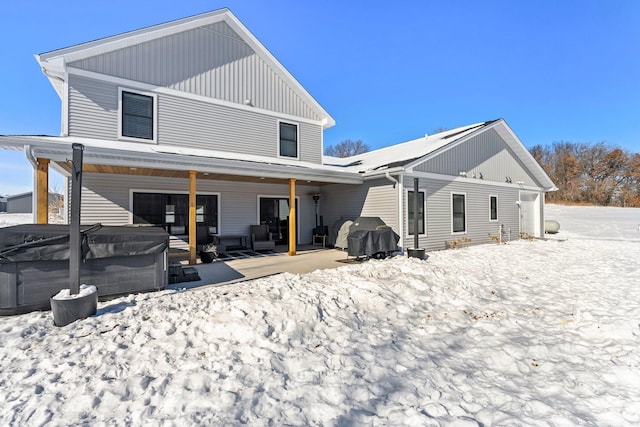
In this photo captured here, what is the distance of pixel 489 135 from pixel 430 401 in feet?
42.9

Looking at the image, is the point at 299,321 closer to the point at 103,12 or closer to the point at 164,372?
the point at 164,372

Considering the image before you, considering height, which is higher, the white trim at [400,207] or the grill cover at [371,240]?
the white trim at [400,207]

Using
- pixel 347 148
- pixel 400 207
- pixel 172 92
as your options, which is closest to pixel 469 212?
pixel 400 207

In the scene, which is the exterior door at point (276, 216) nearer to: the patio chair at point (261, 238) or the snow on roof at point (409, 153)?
the patio chair at point (261, 238)

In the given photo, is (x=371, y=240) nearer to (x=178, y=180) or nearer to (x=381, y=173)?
(x=381, y=173)

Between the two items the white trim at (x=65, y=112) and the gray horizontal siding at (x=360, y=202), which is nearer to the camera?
the white trim at (x=65, y=112)

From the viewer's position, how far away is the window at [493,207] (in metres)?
13.0

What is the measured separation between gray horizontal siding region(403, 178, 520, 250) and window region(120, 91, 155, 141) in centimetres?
839

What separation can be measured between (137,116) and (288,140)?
4.97 m

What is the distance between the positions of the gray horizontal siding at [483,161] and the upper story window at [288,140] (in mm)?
4698

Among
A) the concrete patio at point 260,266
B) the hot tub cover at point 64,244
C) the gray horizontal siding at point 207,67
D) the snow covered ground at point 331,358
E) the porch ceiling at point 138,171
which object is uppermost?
the gray horizontal siding at point 207,67

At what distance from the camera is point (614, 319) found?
13.6 ft

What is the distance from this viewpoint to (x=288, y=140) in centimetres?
1110

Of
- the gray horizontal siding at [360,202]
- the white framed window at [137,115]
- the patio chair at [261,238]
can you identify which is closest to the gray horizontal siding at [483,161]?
the gray horizontal siding at [360,202]
